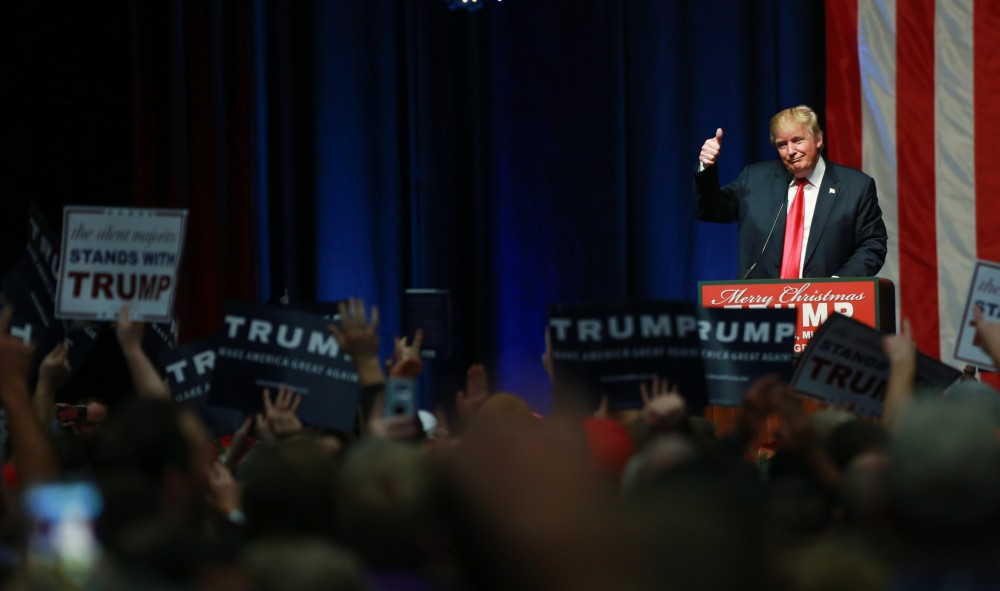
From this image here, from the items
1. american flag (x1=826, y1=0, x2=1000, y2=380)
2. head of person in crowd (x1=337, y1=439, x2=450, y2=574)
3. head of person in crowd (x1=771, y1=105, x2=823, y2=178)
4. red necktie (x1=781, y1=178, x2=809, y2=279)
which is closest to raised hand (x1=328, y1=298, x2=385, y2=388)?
head of person in crowd (x1=337, y1=439, x2=450, y2=574)

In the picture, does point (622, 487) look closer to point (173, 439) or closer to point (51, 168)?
point (173, 439)

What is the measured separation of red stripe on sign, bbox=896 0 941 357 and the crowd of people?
501 centimetres

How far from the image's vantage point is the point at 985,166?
759 cm

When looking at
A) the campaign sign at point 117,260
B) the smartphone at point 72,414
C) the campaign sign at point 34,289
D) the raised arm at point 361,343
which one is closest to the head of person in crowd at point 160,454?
the raised arm at point 361,343

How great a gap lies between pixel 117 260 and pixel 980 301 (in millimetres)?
2956

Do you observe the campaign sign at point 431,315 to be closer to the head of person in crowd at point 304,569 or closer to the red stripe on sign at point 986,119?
the red stripe on sign at point 986,119

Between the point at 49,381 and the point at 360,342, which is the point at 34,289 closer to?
the point at 49,381

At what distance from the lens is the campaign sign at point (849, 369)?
3.85 m

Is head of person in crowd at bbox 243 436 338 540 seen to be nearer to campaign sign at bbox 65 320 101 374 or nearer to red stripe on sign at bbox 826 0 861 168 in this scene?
campaign sign at bbox 65 320 101 374

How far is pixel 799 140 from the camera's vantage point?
620cm

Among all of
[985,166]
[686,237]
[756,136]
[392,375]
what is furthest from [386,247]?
[392,375]

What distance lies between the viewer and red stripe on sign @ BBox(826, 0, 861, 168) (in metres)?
7.86

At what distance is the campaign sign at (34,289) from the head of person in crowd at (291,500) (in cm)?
248

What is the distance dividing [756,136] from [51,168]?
4212 millimetres
